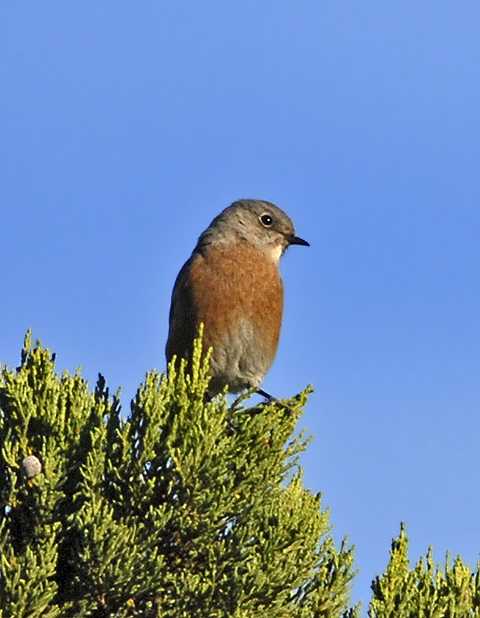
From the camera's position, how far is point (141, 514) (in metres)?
3.89

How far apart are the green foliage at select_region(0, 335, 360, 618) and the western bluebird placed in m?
2.22

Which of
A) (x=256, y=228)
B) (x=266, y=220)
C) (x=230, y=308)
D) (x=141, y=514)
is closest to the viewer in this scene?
(x=141, y=514)

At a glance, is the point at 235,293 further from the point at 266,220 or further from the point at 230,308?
the point at 266,220

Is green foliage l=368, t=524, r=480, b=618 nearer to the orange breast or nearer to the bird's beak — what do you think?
the orange breast

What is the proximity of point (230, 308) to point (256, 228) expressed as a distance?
117cm

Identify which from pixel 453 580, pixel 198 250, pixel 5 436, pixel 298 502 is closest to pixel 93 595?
pixel 5 436

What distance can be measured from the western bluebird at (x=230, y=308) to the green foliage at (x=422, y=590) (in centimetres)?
208

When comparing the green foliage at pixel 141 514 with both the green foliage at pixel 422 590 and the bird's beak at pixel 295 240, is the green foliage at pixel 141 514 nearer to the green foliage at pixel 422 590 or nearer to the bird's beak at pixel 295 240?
the green foliage at pixel 422 590

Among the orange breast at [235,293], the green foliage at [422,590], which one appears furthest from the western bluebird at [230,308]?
the green foliage at [422,590]

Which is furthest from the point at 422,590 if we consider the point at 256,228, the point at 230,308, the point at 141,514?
the point at 256,228

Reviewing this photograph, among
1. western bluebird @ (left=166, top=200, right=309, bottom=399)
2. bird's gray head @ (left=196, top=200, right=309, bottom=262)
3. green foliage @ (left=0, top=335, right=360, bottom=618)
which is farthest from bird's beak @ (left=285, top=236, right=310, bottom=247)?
green foliage @ (left=0, top=335, right=360, bottom=618)

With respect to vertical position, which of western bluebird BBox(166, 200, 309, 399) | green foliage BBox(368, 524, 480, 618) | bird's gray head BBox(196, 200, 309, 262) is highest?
bird's gray head BBox(196, 200, 309, 262)

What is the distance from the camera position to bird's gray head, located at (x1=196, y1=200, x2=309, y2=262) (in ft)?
23.9

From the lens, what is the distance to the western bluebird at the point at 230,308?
21.4ft
